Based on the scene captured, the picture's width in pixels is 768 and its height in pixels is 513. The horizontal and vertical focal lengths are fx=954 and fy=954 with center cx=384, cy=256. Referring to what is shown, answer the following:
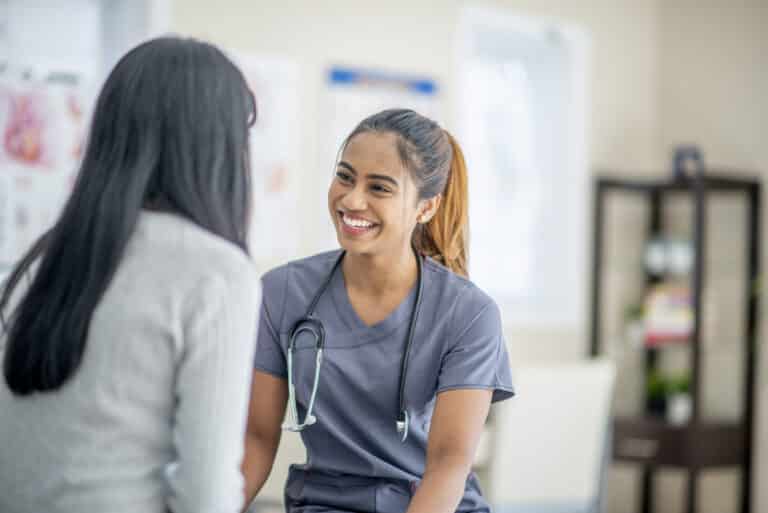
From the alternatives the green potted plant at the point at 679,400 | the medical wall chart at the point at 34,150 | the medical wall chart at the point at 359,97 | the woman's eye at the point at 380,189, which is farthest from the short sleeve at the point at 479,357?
the green potted plant at the point at 679,400

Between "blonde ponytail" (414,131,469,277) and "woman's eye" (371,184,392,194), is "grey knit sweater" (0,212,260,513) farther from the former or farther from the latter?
"blonde ponytail" (414,131,469,277)

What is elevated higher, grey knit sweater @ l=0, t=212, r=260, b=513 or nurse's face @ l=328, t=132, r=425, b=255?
nurse's face @ l=328, t=132, r=425, b=255

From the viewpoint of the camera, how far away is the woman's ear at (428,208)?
146cm

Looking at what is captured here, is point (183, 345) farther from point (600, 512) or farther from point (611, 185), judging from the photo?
point (611, 185)

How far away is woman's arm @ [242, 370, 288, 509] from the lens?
144cm

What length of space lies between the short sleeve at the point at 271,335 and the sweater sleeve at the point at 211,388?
1.19 feet

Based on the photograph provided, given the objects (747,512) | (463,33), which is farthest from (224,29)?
(747,512)

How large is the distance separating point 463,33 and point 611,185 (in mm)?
907

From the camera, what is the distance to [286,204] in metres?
3.36

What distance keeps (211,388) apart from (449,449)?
450 millimetres

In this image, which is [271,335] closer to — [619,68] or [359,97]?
[359,97]

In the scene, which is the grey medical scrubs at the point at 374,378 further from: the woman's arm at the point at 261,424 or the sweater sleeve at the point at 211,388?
the sweater sleeve at the point at 211,388

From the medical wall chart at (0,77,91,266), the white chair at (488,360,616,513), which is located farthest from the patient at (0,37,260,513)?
the medical wall chart at (0,77,91,266)

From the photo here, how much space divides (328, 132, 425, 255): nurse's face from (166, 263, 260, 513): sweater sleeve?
345 millimetres
